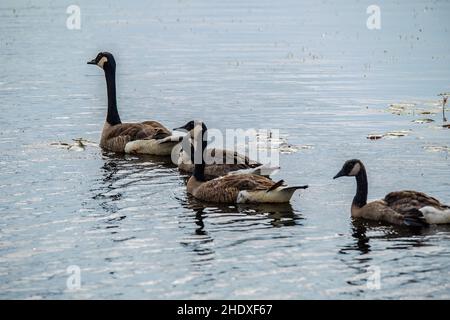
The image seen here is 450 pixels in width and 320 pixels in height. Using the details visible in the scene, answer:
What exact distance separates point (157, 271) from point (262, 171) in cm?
650

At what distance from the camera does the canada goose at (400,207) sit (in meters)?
17.4

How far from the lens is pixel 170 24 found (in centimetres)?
6028

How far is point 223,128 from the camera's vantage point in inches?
1097

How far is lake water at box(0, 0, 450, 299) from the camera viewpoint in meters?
15.0

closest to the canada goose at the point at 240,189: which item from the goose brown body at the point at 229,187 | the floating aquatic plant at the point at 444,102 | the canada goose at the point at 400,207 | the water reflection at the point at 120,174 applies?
the goose brown body at the point at 229,187

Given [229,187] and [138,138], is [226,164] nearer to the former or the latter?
[229,187]

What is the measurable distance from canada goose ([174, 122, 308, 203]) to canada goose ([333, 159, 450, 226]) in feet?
4.21

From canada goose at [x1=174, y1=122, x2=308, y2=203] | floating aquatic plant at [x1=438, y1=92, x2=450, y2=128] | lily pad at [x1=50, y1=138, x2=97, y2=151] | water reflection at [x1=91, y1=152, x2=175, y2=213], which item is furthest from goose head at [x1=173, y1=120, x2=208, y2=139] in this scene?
floating aquatic plant at [x1=438, y1=92, x2=450, y2=128]

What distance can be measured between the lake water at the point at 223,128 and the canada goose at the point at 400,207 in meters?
0.23

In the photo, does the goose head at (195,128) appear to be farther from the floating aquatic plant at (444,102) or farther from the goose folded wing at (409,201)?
the floating aquatic plant at (444,102)

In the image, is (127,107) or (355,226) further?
(127,107)

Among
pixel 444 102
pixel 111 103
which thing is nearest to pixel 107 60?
pixel 111 103
